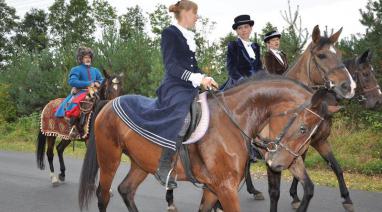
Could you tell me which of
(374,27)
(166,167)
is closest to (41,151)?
(166,167)

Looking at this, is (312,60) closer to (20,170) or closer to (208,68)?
(20,170)

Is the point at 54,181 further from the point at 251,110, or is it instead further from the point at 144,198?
the point at 251,110

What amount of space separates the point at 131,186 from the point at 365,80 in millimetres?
3784

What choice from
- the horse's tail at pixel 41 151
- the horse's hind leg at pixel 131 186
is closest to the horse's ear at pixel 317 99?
the horse's hind leg at pixel 131 186

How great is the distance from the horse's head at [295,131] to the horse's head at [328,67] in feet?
3.40

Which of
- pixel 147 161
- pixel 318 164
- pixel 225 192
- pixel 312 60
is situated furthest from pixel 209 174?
pixel 318 164

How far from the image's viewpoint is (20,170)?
10.3 metres

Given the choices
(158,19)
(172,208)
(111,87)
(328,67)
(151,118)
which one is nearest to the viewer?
(151,118)

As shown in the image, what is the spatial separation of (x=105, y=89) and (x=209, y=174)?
15.2ft

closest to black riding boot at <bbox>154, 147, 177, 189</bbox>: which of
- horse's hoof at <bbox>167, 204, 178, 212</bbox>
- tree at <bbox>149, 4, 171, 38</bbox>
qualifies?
horse's hoof at <bbox>167, 204, 178, 212</bbox>

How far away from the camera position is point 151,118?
4.43 m

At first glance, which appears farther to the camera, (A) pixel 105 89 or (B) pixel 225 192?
(A) pixel 105 89

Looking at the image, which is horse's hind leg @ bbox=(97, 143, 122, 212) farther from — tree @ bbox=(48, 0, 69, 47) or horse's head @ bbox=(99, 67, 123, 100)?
tree @ bbox=(48, 0, 69, 47)

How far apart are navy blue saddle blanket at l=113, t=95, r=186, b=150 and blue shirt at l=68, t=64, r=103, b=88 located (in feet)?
12.5
